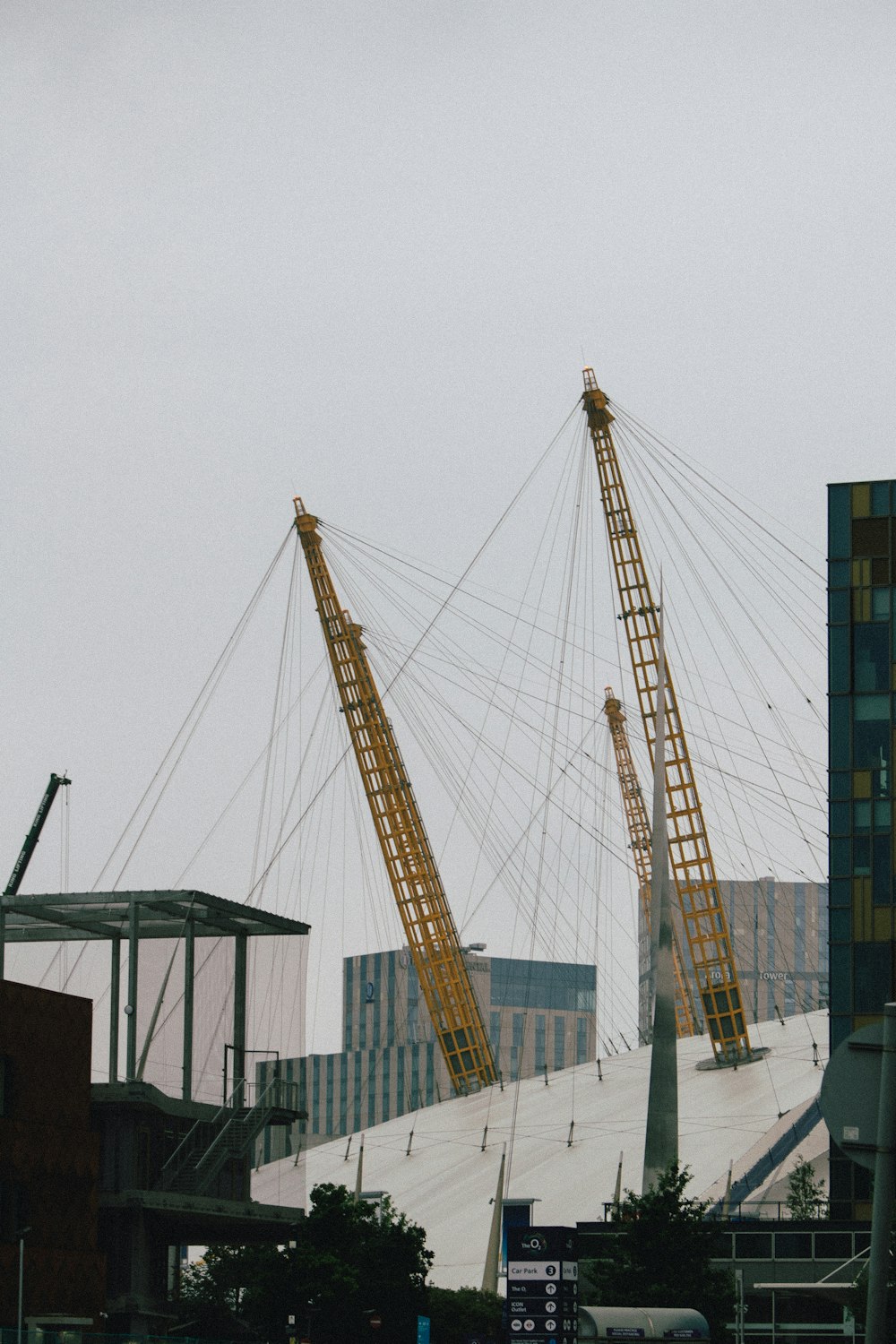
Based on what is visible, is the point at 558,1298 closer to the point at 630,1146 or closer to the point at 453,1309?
the point at 453,1309

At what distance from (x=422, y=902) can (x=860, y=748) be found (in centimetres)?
4409

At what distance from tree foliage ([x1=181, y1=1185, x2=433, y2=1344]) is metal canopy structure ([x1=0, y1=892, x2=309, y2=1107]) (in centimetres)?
515

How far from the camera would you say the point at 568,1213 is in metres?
77.9

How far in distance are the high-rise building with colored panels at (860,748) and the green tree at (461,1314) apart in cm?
1547

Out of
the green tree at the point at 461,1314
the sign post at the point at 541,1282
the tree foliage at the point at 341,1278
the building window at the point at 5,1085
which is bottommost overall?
the green tree at the point at 461,1314

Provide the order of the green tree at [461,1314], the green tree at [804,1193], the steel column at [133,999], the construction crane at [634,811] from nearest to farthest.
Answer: the steel column at [133,999] → the green tree at [804,1193] → the green tree at [461,1314] → the construction crane at [634,811]

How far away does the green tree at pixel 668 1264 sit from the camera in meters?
50.1

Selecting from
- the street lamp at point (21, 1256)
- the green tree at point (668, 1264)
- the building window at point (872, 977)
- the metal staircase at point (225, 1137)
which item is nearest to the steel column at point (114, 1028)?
the metal staircase at point (225, 1137)

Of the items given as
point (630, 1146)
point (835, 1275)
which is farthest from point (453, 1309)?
point (835, 1275)

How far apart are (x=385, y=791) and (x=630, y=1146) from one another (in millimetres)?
33791

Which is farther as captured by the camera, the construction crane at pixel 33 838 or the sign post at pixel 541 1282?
the construction crane at pixel 33 838

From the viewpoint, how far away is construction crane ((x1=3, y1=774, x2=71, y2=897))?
13562 centimetres

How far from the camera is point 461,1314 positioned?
7562cm

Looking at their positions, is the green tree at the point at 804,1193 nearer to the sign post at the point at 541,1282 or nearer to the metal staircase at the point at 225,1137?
the metal staircase at the point at 225,1137
